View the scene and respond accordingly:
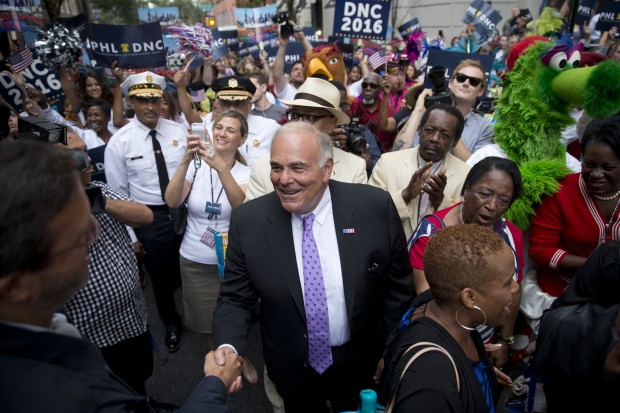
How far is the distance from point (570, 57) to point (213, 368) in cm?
286

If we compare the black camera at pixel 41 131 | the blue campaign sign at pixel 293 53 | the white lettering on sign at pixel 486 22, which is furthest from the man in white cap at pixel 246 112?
the white lettering on sign at pixel 486 22

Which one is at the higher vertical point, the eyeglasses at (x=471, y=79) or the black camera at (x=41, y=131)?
the eyeglasses at (x=471, y=79)

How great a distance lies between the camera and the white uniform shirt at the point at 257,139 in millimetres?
4430

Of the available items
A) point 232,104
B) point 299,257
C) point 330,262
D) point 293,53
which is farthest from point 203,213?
point 293,53

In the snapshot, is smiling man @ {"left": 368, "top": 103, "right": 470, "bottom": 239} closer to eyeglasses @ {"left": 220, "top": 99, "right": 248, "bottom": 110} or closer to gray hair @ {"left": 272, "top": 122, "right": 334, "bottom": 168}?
gray hair @ {"left": 272, "top": 122, "right": 334, "bottom": 168}

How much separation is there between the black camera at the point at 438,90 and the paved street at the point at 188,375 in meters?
2.77

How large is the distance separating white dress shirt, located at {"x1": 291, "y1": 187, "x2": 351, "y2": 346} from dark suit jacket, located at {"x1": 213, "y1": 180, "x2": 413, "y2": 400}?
0.04 metres

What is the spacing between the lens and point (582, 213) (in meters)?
2.56

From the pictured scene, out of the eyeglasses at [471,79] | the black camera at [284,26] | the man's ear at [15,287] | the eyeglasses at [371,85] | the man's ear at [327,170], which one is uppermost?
the black camera at [284,26]

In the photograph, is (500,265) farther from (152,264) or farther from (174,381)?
(152,264)

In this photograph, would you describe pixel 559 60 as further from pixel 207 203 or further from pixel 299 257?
pixel 207 203

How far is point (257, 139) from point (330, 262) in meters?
2.59

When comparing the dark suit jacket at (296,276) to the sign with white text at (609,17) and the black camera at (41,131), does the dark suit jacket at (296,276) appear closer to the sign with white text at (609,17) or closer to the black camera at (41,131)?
the black camera at (41,131)

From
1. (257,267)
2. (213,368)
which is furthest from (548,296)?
(213,368)
